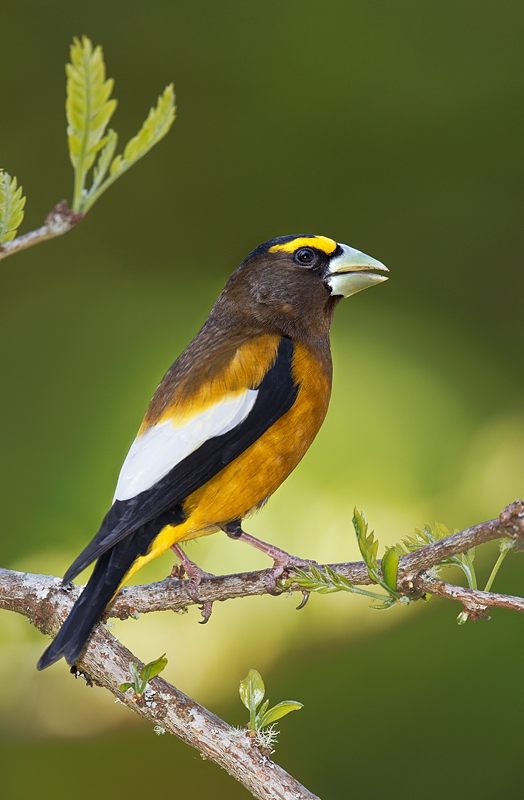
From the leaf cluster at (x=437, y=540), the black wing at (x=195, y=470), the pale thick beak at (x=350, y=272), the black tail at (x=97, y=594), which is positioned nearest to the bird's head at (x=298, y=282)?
the pale thick beak at (x=350, y=272)

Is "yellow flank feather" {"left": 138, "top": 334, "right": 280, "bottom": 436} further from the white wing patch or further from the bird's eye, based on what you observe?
the bird's eye

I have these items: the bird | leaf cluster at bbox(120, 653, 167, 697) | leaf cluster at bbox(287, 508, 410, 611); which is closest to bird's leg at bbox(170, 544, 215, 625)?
the bird

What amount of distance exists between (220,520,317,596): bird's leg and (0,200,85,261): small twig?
0.78m

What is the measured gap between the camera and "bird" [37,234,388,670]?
1.12 m

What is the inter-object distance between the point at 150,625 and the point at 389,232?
1.28 m

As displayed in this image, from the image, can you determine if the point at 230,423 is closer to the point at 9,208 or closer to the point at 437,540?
the point at 437,540

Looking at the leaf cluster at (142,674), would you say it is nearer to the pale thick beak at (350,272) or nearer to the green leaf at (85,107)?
the green leaf at (85,107)

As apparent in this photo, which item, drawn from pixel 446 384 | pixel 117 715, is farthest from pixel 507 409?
pixel 117 715

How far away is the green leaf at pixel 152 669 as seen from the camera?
94 cm

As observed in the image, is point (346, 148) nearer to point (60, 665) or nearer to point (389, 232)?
point (389, 232)

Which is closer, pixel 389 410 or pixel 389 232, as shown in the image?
pixel 389 410

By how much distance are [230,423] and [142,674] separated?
0.41 m

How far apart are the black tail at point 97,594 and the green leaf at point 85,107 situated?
66cm

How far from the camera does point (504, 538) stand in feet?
2.45
